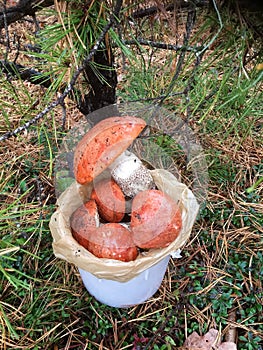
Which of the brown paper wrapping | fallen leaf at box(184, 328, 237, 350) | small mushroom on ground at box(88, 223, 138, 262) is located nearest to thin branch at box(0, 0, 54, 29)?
the brown paper wrapping

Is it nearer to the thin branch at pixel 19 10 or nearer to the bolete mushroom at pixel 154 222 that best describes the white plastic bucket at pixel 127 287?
the bolete mushroom at pixel 154 222

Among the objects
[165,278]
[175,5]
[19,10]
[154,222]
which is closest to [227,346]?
[165,278]

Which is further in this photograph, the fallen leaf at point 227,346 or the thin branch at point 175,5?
the fallen leaf at point 227,346

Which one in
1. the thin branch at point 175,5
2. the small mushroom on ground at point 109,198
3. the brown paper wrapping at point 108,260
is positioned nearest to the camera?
the thin branch at point 175,5

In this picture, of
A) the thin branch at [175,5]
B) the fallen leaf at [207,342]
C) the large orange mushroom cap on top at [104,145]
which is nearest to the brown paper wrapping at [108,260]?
the large orange mushroom cap on top at [104,145]

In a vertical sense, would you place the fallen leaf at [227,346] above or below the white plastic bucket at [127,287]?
below

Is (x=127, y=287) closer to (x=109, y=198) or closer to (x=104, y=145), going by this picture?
(x=109, y=198)

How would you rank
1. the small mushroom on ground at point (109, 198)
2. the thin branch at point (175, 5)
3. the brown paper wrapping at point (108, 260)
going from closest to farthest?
the thin branch at point (175, 5) < the brown paper wrapping at point (108, 260) < the small mushroom on ground at point (109, 198)

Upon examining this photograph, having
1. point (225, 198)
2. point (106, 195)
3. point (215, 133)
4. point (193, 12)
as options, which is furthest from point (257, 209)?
point (193, 12)
